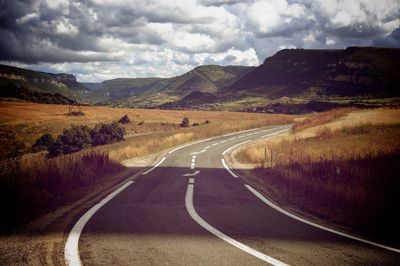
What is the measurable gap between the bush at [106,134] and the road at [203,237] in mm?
33032

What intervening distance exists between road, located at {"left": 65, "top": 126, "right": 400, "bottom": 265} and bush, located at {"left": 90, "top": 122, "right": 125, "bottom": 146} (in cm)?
3303

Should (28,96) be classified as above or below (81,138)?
above

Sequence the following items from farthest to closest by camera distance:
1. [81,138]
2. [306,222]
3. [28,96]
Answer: [28,96] < [81,138] < [306,222]

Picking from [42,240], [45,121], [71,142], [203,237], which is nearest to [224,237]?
[203,237]

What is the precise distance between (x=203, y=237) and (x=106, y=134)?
3894 cm

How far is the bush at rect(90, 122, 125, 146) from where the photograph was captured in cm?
4109

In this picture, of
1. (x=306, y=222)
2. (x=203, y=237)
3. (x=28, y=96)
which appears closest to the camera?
(x=203, y=237)

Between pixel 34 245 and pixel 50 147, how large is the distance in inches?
1267

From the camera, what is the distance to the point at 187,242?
18.1 feet

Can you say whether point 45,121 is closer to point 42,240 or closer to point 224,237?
point 42,240

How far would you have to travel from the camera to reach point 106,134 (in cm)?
4278

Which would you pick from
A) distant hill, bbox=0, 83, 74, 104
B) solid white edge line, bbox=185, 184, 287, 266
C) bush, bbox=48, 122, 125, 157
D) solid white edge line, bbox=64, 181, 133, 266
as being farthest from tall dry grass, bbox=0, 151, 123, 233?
distant hill, bbox=0, 83, 74, 104

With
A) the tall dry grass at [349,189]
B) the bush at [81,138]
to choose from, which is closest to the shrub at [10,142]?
the bush at [81,138]

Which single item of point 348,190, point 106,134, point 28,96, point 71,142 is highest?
point 28,96
